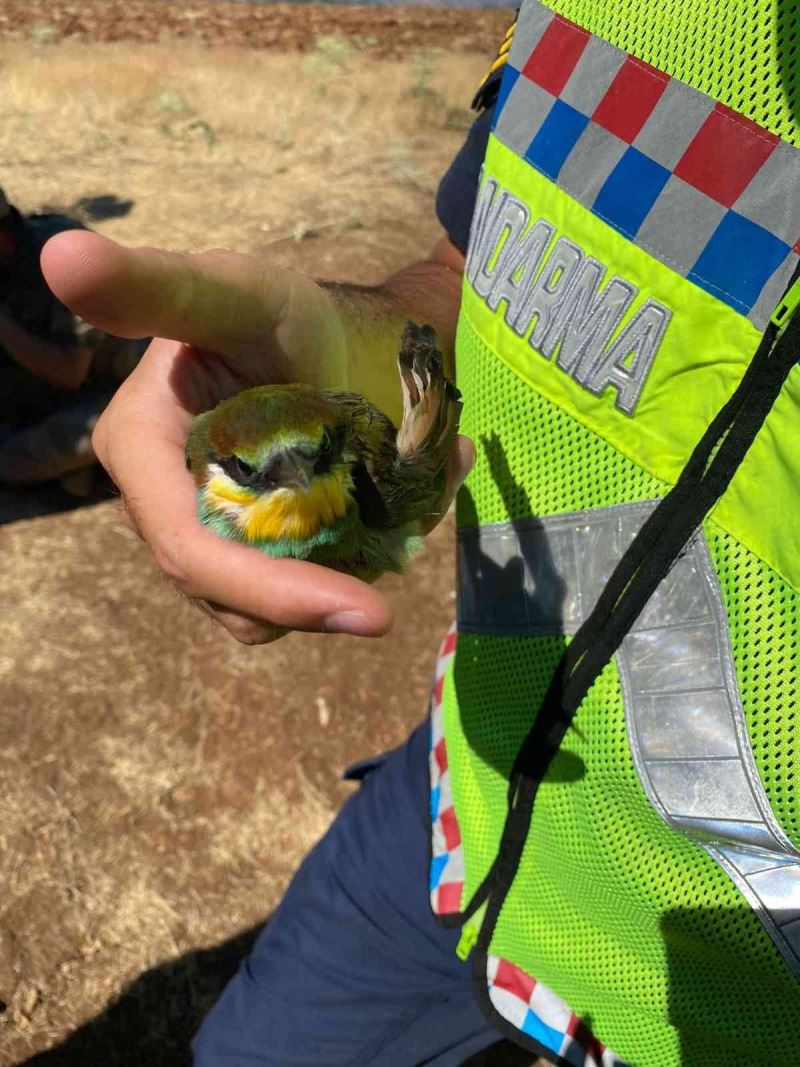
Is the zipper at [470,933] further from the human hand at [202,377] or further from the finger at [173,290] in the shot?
the finger at [173,290]

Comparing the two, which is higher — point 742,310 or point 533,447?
point 742,310

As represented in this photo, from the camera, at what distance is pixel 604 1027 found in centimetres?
193

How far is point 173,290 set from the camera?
5.61 feet

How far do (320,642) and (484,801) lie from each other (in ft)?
9.51

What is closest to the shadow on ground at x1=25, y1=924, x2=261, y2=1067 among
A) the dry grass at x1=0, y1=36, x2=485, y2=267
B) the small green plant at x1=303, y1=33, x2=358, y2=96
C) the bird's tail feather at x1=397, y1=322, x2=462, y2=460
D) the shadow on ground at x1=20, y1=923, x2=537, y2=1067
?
the shadow on ground at x1=20, y1=923, x2=537, y2=1067

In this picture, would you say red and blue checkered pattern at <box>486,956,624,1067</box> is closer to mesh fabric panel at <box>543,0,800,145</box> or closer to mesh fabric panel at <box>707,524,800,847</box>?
mesh fabric panel at <box>707,524,800,847</box>

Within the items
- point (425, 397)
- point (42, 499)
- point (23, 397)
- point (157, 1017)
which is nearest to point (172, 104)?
point (23, 397)

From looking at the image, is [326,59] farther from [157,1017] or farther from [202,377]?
[157,1017]

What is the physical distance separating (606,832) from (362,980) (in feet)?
3.33

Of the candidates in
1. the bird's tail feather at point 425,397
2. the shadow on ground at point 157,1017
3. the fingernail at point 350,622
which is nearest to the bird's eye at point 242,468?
the bird's tail feather at point 425,397

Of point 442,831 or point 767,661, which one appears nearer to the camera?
point 767,661

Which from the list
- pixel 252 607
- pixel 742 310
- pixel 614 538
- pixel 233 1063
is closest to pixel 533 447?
pixel 614 538

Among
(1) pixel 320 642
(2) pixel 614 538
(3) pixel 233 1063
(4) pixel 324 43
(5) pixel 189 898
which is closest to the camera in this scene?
(2) pixel 614 538

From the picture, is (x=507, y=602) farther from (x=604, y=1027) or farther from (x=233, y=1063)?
(x=233, y=1063)
